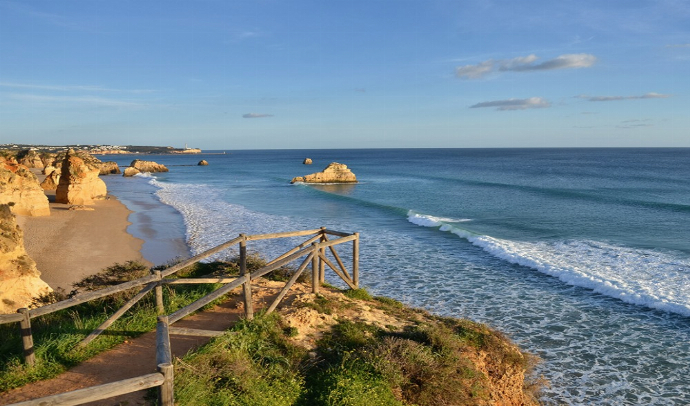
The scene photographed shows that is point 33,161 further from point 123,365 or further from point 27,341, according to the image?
point 123,365

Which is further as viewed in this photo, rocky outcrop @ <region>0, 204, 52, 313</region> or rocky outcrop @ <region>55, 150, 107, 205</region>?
rocky outcrop @ <region>55, 150, 107, 205</region>

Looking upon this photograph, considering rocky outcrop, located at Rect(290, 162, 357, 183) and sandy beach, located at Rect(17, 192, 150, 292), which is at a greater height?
rocky outcrop, located at Rect(290, 162, 357, 183)

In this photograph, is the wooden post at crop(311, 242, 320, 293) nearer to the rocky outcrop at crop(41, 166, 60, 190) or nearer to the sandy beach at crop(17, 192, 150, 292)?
the sandy beach at crop(17, 192, 150, 292)

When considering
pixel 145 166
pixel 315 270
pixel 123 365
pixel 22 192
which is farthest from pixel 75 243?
pixel 145 166

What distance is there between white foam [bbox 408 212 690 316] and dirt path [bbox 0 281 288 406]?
12605 mm

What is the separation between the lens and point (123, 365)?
712 cm

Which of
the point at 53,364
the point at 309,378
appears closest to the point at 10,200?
the point at 53,364

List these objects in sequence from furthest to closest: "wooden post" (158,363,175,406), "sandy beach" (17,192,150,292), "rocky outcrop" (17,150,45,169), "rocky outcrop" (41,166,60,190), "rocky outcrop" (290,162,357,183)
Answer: "rocky outcrop" (17,150,45,169), "rocky outcrop" (290,162,357,183), "rocky outcrop" (41,166,60,190), "sandy beach" (17,192,150,292), "wooden post" (158,363,175,406)

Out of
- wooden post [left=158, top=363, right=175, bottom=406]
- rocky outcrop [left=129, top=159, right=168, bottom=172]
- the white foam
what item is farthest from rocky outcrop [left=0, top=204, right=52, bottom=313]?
rocky outcrop [left=129, top=159, right=168, bottom=172]

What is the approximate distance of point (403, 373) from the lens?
7.72 m

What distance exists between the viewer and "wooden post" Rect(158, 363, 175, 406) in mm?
5094

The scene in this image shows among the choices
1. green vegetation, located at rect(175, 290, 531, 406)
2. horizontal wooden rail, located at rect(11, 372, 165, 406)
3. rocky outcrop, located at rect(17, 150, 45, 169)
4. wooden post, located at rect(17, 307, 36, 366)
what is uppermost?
rocky outcrop, located at rect(17, 150, 45, 169)

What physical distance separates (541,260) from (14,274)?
60.5 ft

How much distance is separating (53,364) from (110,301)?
3449 mm
